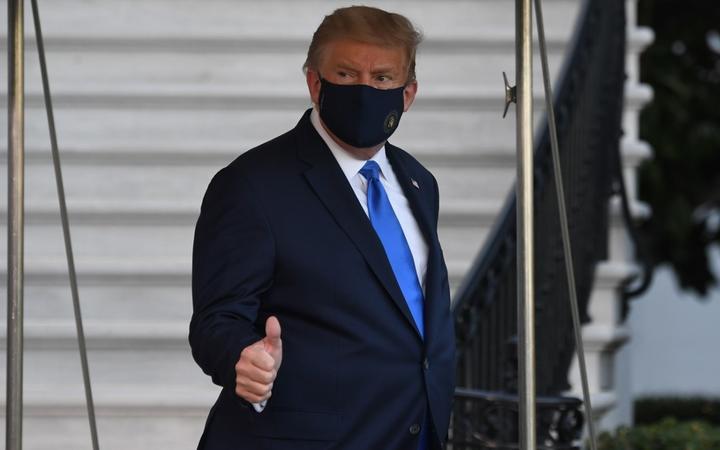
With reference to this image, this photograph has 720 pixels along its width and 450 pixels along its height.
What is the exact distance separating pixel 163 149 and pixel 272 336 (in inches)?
157

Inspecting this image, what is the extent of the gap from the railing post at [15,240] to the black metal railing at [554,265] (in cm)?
186

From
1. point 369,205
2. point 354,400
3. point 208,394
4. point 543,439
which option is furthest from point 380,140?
point 208,394

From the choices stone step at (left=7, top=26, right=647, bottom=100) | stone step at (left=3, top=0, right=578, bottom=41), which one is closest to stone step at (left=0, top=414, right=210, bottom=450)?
stone step at (left=7, top=26, right=647, bottom=100)

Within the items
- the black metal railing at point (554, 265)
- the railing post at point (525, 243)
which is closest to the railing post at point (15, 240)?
the railing post at point (525, 243)

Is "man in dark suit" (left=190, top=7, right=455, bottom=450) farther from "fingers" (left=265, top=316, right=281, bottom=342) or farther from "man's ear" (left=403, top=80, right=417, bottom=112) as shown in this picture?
"fingers" (left=265, top=316, right=281, bottom=342)

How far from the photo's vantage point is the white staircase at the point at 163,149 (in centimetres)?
580

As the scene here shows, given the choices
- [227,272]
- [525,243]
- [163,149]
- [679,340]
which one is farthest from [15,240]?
[679,340]

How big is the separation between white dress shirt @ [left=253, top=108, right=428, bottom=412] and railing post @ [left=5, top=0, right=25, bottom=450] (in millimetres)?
600

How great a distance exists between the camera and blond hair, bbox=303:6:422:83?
2820 millimetres

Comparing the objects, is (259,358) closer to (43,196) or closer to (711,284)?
(43,196)

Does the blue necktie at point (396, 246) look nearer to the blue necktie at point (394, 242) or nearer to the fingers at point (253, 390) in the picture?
the blue necktie at point (394, 242)

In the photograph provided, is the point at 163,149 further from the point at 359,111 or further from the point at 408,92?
the point at 359,111

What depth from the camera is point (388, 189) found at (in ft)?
Answer: 9.66

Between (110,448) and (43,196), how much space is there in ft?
3.95
